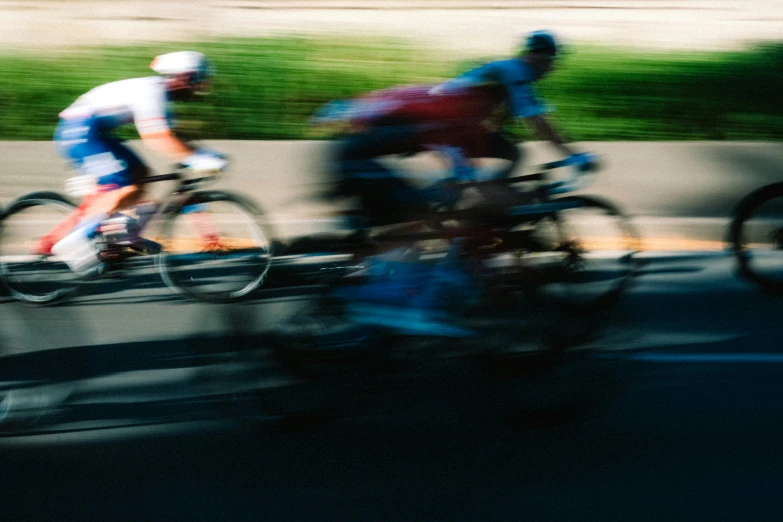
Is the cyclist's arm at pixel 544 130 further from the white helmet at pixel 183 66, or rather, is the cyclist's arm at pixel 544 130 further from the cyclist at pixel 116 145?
the white helmet at pixel 183 66

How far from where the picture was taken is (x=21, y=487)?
3732 mm

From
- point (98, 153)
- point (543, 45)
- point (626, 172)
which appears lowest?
point (626, 172)

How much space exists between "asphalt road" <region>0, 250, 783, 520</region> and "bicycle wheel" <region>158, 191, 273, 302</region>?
111 cm

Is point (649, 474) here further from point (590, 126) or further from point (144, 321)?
point (590, 126)

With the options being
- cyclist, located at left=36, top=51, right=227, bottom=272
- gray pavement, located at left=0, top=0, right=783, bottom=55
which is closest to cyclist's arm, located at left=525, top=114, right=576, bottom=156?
cyclist, located at left=36, top=51, right=227, bottom=272

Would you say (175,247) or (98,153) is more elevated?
(98,153)

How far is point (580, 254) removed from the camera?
512 centimetres

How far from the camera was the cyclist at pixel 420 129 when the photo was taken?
13.7ft

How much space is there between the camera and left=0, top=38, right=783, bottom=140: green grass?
8688 mm

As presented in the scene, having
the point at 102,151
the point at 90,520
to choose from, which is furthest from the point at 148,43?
the point at 90,520

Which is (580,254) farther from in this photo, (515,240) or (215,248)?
(215,248)

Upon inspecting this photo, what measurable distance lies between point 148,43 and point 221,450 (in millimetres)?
6889

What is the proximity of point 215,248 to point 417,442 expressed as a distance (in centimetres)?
248

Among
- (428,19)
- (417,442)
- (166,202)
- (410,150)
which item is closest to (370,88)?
(428,19)
